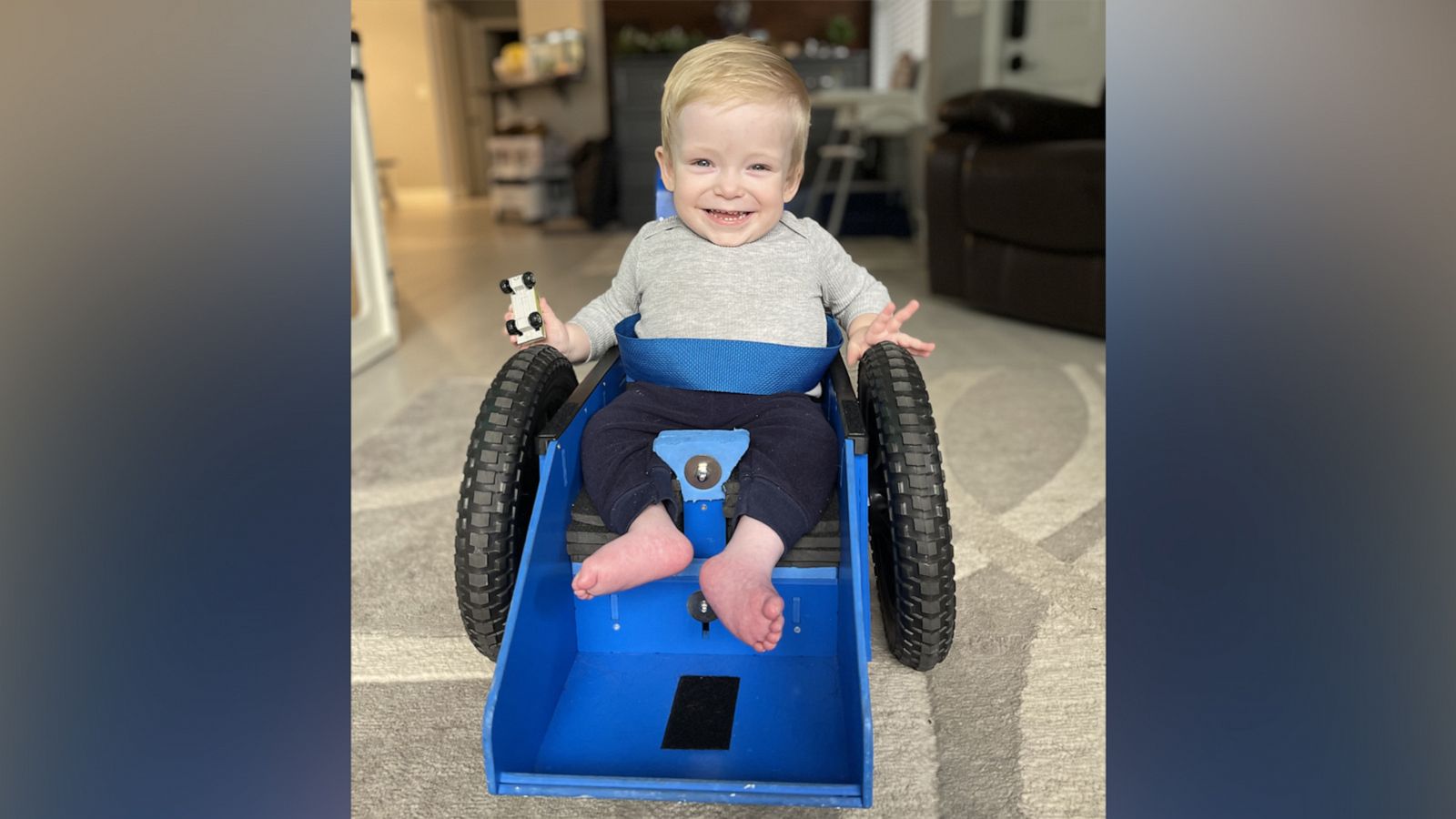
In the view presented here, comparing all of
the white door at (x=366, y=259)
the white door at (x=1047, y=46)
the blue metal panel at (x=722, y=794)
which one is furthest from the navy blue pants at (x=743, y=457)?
the white door at (x=1047, y=46)

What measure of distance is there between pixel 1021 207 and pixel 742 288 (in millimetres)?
1576

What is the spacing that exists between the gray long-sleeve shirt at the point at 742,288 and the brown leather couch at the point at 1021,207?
4.24 feet

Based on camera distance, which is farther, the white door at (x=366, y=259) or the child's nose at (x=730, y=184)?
the white door at (x=366, y=259)

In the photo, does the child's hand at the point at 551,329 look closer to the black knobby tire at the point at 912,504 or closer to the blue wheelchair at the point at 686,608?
A: the blue wheelchair at the point at 686,608

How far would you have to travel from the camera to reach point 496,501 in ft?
2.63

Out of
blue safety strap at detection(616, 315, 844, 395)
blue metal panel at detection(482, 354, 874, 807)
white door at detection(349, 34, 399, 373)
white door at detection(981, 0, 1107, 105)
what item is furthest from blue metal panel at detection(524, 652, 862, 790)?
white door at detection(981, 0, 1107, 105)

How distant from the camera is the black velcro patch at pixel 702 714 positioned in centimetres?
74

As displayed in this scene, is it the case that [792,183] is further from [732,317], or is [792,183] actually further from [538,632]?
[538,632]

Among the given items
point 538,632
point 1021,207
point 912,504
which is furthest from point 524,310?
point 1021,207

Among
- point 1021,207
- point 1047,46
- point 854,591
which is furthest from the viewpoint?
point 1047,46
